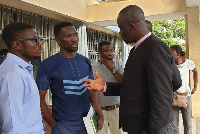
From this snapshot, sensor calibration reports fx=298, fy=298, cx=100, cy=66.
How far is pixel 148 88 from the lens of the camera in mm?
2082

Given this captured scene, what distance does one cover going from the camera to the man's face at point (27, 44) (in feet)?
6.60

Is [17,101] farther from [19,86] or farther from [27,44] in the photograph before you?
[27,44]

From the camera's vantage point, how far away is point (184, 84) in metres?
4.67

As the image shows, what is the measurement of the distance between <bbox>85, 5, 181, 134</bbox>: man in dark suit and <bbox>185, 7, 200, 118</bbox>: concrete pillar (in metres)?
5.42

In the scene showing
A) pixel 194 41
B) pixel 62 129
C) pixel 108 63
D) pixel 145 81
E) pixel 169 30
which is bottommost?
pixel 62 129

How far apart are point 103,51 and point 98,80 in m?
1.48

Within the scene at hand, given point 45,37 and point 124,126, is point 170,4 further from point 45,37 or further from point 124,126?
point 124,126

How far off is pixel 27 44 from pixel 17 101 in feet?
1.59

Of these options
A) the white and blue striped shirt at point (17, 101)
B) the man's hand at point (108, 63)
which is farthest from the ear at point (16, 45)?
the man's hand at point (108, 63)

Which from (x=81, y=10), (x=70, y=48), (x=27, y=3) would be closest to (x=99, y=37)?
(x=81, y=10)

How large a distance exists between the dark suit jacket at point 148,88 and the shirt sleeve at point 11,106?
80 centimetres

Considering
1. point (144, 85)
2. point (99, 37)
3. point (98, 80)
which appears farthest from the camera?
point (99, 37)

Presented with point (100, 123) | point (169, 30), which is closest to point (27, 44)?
point (100, 123)

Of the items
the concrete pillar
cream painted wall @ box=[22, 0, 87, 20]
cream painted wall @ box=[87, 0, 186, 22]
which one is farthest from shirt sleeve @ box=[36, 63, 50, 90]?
cream painted wall @ box=[87, 0, 186, 22]
